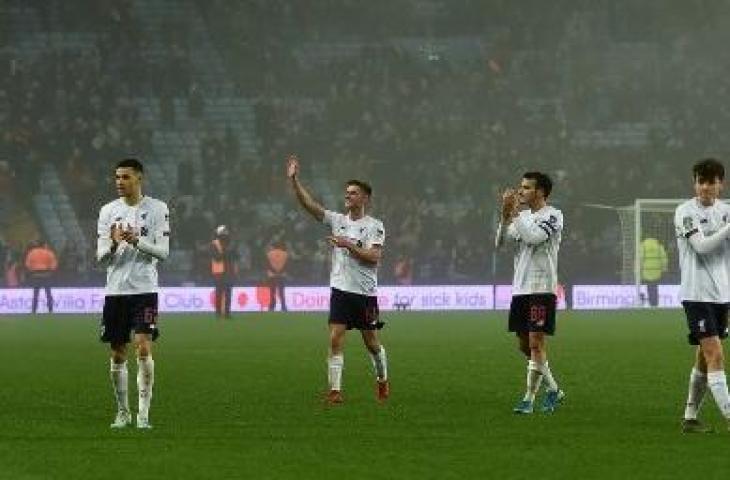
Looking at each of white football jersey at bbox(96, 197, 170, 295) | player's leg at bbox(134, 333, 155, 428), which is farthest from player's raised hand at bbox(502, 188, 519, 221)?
player's leg at bbox(134, 333, 155, 428)

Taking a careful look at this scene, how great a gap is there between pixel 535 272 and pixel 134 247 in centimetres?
391

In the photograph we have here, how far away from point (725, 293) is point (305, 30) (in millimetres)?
41724

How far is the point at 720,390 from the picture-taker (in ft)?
43.8

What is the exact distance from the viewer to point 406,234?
4875cm

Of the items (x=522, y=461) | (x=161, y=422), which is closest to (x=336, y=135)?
(x=161, y=422)

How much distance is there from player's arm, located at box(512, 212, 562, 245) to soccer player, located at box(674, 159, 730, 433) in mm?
2300

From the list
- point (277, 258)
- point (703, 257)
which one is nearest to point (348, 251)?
point (703, 257)

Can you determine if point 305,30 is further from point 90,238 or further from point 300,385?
point 300,385

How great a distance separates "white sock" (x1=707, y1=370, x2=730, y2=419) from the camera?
13.3m

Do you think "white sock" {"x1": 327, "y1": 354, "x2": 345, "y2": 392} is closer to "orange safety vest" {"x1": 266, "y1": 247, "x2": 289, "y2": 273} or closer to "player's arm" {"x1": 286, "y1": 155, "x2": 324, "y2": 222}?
"player's arm" {"x1": 286, "y1": 155, "x2": 324, "y2": 222}

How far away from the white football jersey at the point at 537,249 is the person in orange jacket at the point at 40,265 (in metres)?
28.0

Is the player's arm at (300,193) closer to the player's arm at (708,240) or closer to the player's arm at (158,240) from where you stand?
the player's arm at (158,240)

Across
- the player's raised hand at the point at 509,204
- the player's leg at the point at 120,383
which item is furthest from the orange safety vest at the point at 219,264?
the player's leg at the point at 120,383

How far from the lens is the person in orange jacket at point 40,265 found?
42.8 meters
